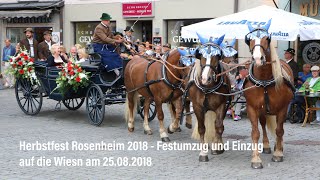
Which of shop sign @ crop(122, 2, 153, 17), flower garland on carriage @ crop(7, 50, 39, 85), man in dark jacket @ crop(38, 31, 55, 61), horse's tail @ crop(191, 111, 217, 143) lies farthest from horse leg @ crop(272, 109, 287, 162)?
shop sign @ crop(122, 2, 153, 17)

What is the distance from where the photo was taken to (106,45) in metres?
11.2

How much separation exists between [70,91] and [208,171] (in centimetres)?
518

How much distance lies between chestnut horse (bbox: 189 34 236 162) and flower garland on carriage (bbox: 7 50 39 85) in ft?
17.8

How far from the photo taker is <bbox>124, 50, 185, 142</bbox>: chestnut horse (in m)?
9.72

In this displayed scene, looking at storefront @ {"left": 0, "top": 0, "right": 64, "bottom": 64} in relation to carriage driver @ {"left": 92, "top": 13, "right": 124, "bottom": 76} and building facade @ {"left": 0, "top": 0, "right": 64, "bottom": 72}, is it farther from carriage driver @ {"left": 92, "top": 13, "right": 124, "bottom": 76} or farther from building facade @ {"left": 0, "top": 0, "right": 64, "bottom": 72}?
carriage driver @ {"left": 92, "top": 13, "right": 124, "bottom": 76}

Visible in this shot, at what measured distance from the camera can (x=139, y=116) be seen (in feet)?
42.7

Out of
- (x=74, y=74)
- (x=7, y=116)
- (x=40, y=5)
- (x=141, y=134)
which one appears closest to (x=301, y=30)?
(x=141, y=134)

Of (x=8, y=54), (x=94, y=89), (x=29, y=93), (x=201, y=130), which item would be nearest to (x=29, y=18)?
(x=8, y=54)

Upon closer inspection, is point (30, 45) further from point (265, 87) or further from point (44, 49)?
point (265, 87)

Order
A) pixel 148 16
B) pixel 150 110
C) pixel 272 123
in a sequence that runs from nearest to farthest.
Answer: pixel 272 123
pixel 150 110
pixel 148 16

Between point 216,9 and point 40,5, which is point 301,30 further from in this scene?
point 40,5

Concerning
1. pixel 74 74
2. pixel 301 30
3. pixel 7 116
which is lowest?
pixel 7 116

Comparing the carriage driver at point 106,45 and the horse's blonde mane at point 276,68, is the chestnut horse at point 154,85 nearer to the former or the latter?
the carriage driver at point 106,45

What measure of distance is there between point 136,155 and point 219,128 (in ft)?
4.47
